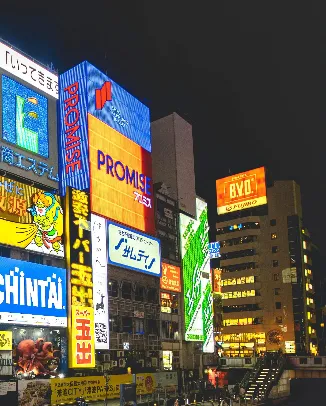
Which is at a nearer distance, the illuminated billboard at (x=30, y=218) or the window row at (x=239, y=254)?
the illuminated billboard at (x=30, y=218)

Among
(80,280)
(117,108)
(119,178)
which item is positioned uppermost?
(117,108)

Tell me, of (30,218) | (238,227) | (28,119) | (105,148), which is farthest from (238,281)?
(30,218)

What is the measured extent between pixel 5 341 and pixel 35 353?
4.48 meters

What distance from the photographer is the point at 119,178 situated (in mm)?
70625

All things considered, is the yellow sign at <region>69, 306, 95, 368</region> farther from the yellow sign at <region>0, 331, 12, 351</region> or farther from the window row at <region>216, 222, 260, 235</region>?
the window row at <region>216, 222, 260, 235</region>

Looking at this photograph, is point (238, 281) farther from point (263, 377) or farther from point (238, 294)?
point (263, 377)

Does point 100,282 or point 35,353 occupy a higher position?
point 100,282

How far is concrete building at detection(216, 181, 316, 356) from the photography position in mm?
131875

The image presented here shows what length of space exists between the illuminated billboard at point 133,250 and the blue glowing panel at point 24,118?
11946 mm

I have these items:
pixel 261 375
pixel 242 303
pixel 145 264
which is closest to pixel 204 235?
pixel 145 264

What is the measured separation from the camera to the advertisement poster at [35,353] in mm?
50719

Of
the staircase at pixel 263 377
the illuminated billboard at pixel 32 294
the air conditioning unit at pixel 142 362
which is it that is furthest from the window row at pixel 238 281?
the illuminated billboard at pixel 32 294

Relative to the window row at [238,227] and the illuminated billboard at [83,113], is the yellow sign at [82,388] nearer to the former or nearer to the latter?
the illuminated billboard at [83,113]

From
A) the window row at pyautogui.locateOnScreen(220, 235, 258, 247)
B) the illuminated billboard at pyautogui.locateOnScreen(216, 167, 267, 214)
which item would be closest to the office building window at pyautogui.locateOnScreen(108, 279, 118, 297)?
the illuminated billboard at pyautogui.locateOnScreen(216, 167, 267, 214)
